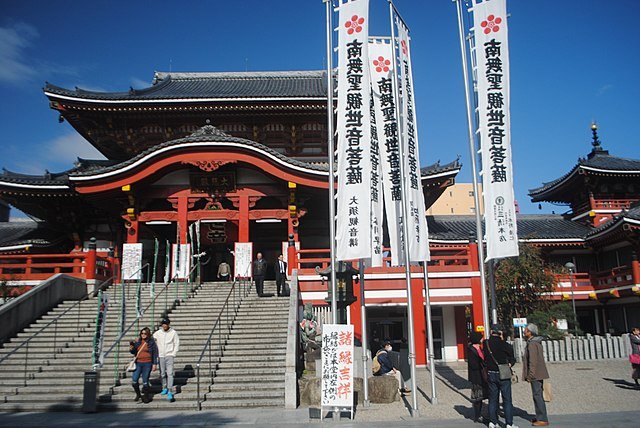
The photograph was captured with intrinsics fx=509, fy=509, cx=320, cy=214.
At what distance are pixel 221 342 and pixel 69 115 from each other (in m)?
15.0

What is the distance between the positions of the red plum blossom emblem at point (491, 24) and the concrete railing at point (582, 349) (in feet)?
37.7

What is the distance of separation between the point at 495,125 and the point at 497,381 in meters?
5.58

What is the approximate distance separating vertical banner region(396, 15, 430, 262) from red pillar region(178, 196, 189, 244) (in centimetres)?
1052

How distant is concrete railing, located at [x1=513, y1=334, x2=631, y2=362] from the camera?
18469 mm

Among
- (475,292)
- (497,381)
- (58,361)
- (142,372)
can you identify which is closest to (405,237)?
(497,381)

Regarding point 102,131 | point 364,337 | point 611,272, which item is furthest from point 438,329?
point 102,131

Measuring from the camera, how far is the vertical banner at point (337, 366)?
950 centimetres

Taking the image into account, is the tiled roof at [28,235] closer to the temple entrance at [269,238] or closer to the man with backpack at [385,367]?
the temple entrance at [269,238]

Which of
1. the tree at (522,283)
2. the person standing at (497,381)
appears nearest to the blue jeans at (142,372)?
the person standing at (497,381)

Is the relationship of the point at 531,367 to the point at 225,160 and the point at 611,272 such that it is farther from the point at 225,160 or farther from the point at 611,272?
the point at 611,272

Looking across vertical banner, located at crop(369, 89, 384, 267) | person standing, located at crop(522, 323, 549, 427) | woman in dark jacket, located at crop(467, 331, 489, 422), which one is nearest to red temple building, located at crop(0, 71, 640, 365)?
vertical banner, located at crop(369, 89, 384, 267)

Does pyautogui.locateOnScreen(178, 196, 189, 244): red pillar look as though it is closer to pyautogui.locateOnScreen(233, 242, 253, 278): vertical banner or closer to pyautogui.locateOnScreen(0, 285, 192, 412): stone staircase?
pyautogui.locateOnScreen(233, 242, 253, 278): vertical banner

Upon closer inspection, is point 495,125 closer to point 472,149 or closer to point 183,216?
point 472,149

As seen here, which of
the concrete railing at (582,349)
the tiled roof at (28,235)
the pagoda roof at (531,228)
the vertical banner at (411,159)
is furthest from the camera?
the pagoda roof at (531,228)
